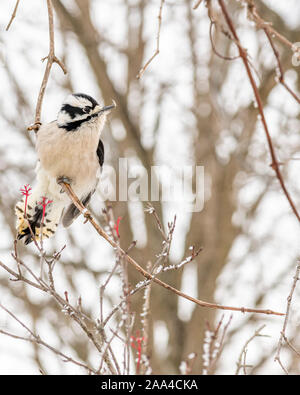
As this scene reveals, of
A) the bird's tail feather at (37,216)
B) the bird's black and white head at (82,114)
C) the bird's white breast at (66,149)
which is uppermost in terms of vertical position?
the bird's black and white head at (82,114)

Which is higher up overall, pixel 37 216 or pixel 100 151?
pixel 100 151

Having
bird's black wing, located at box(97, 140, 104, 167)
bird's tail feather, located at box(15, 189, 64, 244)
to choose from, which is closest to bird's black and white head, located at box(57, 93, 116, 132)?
bird's black wing, located at box(97, 140, 104, 167)

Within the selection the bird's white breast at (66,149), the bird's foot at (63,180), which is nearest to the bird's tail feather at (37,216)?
the bird's foot at (63,180)

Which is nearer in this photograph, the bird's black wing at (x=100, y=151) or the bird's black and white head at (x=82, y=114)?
the bird's black and white head at (x=82, y=114)

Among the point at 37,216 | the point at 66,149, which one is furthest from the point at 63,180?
the point at 37,216

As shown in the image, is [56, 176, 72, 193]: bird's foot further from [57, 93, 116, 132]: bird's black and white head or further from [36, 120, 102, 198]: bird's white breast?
[57, 93, 116, 132]: bird's black and white head

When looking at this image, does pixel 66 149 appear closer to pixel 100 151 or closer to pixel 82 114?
pixel 82 114

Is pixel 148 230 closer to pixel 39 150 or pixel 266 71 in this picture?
pixel 266 71

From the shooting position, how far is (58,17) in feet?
28.5

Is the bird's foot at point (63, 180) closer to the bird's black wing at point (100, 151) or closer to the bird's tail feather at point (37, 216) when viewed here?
the bird's tail feather at point (37, 216)

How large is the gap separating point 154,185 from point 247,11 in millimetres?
6263

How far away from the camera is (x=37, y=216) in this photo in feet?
16.1

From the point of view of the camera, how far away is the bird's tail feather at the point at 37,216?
457 cm
